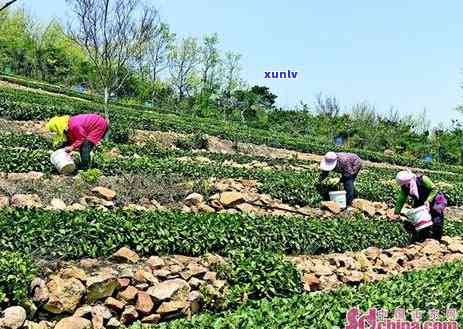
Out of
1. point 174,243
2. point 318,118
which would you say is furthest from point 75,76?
point 174,243

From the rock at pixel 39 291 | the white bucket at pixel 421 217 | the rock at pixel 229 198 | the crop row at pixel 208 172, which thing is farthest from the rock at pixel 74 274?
the white bucket at pixel 421 217

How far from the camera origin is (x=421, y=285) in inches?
225

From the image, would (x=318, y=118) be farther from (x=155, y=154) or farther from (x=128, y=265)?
(x=128, y=265)

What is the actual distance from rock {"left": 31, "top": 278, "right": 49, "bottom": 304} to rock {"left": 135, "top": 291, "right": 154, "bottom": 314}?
819 mm

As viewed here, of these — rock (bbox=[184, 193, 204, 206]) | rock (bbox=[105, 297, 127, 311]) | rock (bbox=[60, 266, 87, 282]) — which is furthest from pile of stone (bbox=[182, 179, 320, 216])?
rock (bbox=[105, 297, 127, 311])

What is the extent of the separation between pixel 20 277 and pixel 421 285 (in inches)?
146

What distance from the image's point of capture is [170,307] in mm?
5496

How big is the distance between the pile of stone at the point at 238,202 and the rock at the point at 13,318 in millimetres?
4156

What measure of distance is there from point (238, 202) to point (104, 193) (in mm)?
2130

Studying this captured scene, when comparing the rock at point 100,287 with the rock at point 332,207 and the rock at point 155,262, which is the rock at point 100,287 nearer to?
the rock at point 155,262

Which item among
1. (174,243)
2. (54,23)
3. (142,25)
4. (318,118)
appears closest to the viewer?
(174,243)

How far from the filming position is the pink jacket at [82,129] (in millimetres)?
10367

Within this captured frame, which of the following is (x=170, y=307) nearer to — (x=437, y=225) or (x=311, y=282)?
(x=311, y=282)

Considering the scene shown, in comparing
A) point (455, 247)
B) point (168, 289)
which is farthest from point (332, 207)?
point (168, 289)
